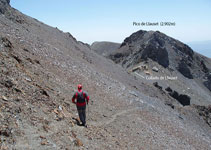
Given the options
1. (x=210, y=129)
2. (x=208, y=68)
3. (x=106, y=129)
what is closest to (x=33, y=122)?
(x=106, y=129)

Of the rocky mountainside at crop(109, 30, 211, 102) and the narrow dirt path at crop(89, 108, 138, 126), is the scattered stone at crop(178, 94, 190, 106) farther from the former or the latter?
the narrow dirt path at crop(89, 108, 138, 126)

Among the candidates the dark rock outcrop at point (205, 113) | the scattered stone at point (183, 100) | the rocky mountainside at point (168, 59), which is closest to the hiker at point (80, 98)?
the dark rock outcrop at point (205, 113)

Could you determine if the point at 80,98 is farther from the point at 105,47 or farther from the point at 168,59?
the point at 105,47

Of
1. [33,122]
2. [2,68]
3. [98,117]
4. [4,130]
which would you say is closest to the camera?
[4,130]

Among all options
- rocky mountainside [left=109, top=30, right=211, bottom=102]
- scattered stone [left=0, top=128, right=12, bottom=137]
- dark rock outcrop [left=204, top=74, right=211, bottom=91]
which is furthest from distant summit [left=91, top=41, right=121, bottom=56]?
scattered stone [left=0, top=128, right=12, bottom=137]

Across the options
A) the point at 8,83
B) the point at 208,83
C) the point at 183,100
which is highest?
the point at 208,83

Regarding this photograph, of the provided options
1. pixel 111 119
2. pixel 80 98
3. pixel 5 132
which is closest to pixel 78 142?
pixel 80 98

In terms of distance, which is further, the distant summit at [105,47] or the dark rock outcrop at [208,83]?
the distant summit at [105,47]

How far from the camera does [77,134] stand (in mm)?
11180

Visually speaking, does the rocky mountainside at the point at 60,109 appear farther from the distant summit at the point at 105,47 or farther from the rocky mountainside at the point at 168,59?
the distant summit at the point at 105,47

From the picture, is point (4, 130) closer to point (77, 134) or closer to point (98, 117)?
point (77, 134)

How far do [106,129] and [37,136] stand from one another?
20.8 feet

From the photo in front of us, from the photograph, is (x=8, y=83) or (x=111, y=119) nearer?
(x=8, y=83)

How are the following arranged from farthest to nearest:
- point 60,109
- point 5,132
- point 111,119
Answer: point 111,119 → point 60,109 → point 5,132
